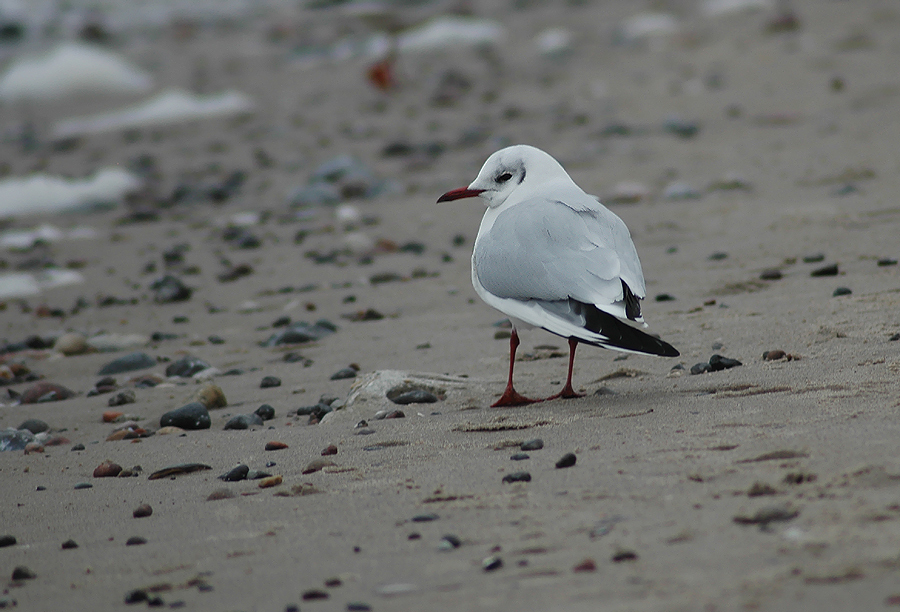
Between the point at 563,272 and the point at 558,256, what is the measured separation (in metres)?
0.09

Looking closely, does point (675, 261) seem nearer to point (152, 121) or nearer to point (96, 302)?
point (96, 302)

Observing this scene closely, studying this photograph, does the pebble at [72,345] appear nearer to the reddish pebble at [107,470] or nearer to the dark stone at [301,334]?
the dark stone at [301,334]

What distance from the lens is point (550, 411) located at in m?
3.52

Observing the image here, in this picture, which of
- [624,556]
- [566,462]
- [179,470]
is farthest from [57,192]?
[624,556]

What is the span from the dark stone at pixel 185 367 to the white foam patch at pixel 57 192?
5.37 m

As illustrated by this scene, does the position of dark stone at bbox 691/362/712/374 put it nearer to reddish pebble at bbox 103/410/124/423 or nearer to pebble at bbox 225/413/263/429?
pebble at bbox 225/413/263/429

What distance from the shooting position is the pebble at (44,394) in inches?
181

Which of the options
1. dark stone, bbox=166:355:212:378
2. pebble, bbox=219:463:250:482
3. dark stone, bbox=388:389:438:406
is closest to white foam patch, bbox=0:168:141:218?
dark stone, bbox=166:355:212:378

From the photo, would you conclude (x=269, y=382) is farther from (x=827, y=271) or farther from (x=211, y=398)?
(x=827, y=271)

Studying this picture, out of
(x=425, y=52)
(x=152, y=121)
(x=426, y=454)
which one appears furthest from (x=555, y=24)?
(x=426, y=454)

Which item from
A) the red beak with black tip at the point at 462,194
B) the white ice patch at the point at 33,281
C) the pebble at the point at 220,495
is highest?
the red beak with black tip at the point at 462,194

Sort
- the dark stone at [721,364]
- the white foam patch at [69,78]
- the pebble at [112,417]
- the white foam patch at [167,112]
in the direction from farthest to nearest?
the white foam patch at [69,78], the white foam patch at [167,112], the pebble at [112,417], the dark stone at [721,364]

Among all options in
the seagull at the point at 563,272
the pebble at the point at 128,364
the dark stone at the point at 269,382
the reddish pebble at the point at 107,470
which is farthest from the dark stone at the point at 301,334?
the reddish pebble at the point at 107,470

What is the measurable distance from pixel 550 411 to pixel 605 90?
8980 millimetres
